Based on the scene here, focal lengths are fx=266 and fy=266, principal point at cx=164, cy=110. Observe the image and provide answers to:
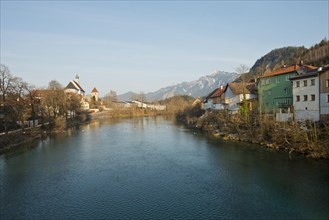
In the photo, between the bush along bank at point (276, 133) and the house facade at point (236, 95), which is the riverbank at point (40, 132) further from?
the house facade at point (236, 95)

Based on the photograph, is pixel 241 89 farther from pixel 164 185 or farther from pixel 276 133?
pixel 164 185

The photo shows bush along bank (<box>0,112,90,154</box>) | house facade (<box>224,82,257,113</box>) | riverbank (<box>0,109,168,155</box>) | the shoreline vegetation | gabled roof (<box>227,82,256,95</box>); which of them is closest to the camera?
the shoreline vegetation

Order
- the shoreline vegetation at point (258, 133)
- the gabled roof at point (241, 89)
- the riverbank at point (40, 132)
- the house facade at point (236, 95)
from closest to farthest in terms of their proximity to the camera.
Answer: the shoreline vegetation at point (258, 133), the riverbank at point (40, 132), the house facade at point (236, 95), the gabled roof at point (241, 89)

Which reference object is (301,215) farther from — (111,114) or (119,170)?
(111,114)

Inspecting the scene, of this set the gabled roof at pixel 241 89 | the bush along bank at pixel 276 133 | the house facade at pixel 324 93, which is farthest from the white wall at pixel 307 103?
the gabled roof at pixel 241 89

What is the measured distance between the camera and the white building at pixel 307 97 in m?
24.3

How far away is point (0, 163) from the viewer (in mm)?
21750

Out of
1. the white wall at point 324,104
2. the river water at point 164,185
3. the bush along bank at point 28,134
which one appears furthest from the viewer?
the bush along bank at point 28,134

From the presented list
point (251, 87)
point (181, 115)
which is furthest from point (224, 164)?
point (181, 115)

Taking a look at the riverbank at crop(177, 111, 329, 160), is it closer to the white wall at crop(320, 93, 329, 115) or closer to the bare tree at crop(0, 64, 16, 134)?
the white wall at crop(320, 93, 329, 115)

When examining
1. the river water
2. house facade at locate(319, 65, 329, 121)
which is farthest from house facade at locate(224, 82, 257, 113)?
the river water

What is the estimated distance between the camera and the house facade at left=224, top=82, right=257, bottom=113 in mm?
40312

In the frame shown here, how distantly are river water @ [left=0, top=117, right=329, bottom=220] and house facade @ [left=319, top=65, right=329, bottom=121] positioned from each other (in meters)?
5.65

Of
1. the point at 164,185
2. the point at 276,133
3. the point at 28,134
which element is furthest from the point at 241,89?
the point at 28,134
